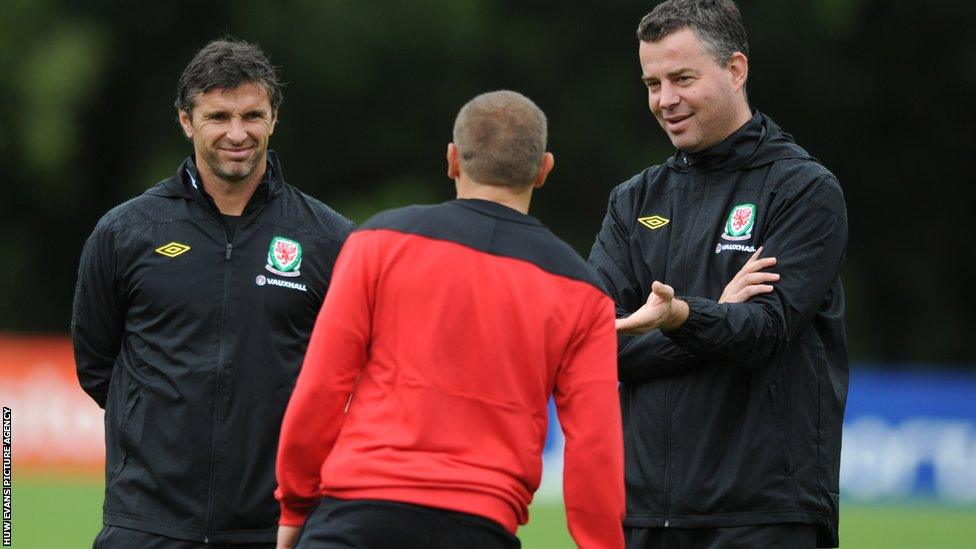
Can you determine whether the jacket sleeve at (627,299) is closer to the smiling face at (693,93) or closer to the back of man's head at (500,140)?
the smiling face at (693,93)

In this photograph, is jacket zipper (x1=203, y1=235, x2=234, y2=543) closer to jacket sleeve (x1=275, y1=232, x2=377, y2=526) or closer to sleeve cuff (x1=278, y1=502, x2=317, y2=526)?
sleeve cuff (x1=278, y1=502, x2=317, y2=526)

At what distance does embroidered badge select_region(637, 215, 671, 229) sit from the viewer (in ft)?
16.8

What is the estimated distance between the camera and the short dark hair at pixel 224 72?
18.2ft

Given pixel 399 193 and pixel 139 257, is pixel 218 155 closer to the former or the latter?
pixel 139 257

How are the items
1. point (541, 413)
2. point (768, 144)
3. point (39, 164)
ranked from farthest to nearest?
point (39, 164), point (768, 144), point (541, 413)

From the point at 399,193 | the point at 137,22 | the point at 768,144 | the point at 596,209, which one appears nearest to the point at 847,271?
the point at 596,209

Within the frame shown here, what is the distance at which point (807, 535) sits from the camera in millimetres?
4793

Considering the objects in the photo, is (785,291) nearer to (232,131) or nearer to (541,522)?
(232,131)

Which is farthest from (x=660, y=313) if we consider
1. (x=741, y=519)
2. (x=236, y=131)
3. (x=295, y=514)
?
(x=236, y=131)

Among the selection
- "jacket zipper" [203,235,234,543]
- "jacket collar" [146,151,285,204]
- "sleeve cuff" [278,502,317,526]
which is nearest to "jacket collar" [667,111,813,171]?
"jacket collar" [146,151,285,204]

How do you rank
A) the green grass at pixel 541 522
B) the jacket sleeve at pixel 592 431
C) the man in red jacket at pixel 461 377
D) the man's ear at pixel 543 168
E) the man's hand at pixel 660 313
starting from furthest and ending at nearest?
the green grass at pixel 541 522 < the man's hand at pixel 660 313 < the man's ear at pixel 543 168 < the jacket sleeve at pixel 592 431 < the man in red jacket at pixel 461 377

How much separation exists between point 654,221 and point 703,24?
2.25ft

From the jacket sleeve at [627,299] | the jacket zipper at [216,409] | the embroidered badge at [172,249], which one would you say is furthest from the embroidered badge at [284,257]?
the jacket sleeve at [627,299]

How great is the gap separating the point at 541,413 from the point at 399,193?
19059 millimetres
